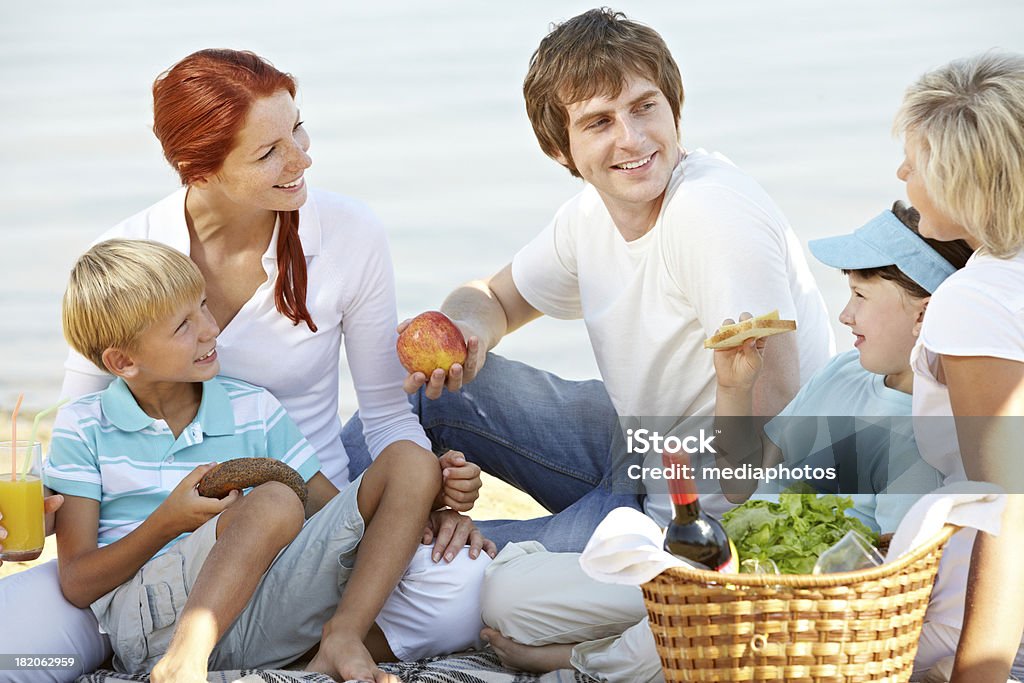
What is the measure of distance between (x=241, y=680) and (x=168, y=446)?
0.57 m

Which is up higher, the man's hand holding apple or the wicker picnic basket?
the man's hand holding apple

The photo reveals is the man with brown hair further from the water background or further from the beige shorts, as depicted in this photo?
the water background

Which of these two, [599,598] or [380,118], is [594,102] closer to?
[599,598]

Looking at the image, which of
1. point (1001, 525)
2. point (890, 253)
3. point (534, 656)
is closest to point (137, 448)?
point (534, 656)

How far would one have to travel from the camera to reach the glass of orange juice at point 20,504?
2.54 m

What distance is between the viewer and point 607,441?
331cm

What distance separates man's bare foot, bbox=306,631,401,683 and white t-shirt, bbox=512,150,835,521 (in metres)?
0.82

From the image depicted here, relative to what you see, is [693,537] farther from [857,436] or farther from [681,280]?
[681,280]

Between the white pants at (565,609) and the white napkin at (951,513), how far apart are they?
2.24 feet

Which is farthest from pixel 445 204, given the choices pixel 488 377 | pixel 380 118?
pixel 488 377

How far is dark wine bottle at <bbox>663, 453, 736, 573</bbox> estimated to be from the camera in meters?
2.04

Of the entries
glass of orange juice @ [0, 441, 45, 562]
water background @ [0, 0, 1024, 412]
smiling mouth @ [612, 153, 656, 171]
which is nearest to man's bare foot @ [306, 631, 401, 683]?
glass of orange juice @ [0, 441, 45, 562]

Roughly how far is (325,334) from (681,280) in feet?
2.86

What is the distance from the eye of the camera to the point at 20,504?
100 inches
